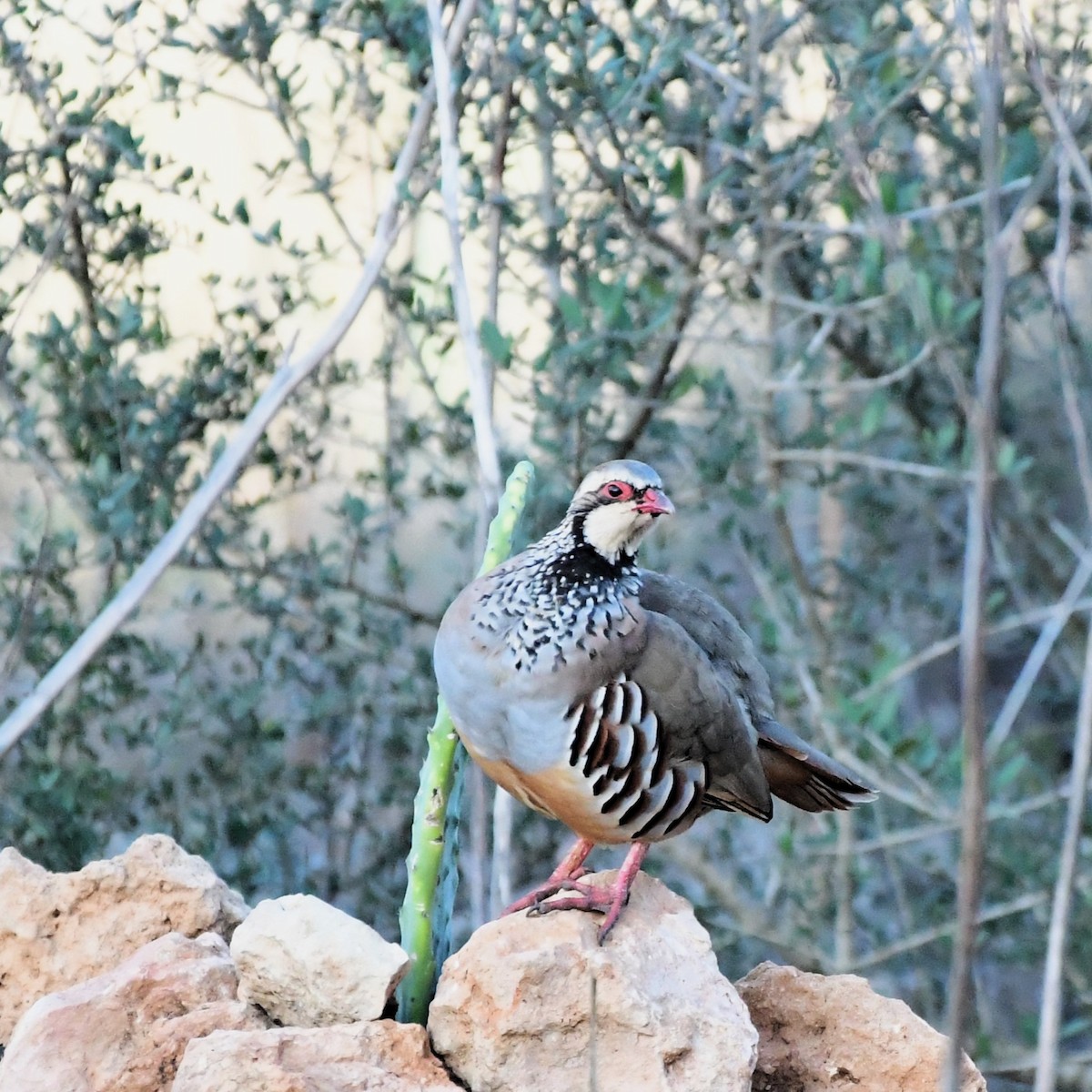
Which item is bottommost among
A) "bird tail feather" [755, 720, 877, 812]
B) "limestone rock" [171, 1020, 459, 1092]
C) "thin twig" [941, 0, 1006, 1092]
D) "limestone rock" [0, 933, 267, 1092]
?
"limestone rock" [0, 933, 267, 1092]

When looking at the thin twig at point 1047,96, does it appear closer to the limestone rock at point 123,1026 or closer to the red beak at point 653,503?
the red beak at point 653,503

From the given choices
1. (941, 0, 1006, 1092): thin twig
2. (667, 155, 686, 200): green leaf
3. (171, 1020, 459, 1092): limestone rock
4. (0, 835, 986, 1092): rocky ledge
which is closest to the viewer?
(941, 0, 1006, 1092): thin twig

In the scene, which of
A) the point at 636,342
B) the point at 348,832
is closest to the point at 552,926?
the point at 636,342

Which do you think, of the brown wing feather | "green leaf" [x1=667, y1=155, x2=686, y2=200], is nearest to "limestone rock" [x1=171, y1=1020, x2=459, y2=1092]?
the brown wing feather

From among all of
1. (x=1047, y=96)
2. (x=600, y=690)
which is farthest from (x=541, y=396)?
(x=1047, y=96)

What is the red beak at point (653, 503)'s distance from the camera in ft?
7.76

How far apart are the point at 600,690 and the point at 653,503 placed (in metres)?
0.29

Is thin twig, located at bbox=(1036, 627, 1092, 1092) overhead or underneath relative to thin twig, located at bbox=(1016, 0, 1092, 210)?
underneath

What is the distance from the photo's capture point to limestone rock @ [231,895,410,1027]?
74.0 inches

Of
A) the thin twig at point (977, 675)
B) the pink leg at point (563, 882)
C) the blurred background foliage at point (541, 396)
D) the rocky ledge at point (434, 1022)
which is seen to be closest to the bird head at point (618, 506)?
the pink leg at point (563, 882)

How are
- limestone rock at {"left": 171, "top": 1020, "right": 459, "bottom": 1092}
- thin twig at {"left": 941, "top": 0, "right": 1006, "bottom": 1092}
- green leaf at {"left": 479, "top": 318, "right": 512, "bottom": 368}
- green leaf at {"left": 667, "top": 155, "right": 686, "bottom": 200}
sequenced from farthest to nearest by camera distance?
green leaf at {"left": 667, "top": 155, "right": 686, "bottom": 200}, green leaf at {"left": 479, "top": 318, "right": 512, "bottom": 368}, limestone rock at {"left": 171, "top": 1020, "right": 459, "bottom": 1092}, thin twig at {"left": 941, "top": 0, "right": 1006, "bottom": 1092}

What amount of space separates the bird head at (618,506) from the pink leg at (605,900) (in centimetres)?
50

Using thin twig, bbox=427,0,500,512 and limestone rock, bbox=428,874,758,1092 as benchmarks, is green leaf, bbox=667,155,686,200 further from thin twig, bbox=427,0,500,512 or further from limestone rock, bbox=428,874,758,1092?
limestone rock, bbox=428,874,758,1092

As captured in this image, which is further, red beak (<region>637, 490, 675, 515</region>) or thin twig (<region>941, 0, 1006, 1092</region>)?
red beak (<region>637, 490, 675, 515</region>)
